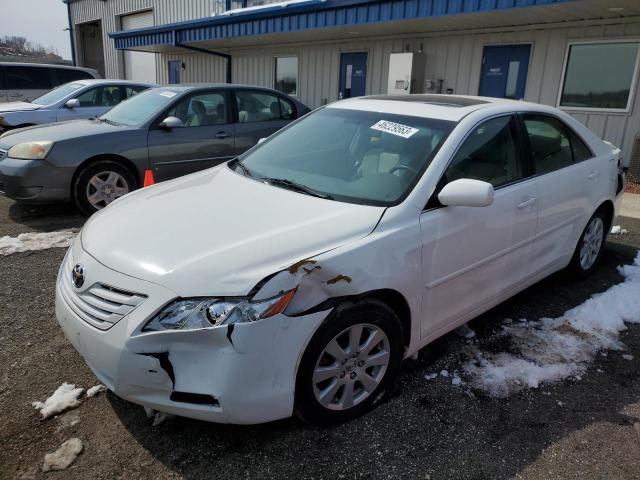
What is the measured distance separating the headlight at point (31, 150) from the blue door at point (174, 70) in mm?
13689

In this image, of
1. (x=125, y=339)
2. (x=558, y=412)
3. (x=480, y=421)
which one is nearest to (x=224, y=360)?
(x=125, y=339)

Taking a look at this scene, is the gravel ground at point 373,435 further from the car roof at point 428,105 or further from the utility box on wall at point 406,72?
the utility box on wall at point 406,72

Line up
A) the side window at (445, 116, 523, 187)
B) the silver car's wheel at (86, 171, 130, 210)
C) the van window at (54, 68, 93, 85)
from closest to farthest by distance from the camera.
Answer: the side window at (445, 116, 523, 187)
the silver car's wheel at (86, 171, 130, 210)
the van window at (54, 68, 93, 85)

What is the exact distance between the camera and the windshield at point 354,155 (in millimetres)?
2871

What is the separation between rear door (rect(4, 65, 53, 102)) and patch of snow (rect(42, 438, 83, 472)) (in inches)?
525

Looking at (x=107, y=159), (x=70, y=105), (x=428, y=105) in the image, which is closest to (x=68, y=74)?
(x=70, y=105)

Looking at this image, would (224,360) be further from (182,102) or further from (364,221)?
(182,102)

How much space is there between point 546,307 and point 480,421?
5.63ft

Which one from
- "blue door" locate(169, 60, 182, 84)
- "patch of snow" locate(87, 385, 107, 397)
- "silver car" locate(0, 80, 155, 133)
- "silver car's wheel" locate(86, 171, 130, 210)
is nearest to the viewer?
"patch of snow" locate(87, 385, 107, 397)

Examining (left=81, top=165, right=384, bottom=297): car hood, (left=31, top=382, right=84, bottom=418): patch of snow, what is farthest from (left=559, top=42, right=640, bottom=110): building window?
(left=31, top=382, right=84, bottom=418): patch of snow

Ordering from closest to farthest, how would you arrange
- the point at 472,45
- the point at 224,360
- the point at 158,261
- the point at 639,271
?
the point at 224,360
the point at 158,261
the point at 639,271
the point at 472,45

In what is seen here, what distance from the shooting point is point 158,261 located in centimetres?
229

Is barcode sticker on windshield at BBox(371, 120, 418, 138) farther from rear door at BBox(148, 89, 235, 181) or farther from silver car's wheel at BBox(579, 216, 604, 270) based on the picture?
rear door at BBox(148, 89, 235, 181)

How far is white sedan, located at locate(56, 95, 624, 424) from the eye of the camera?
2139 millimetres
